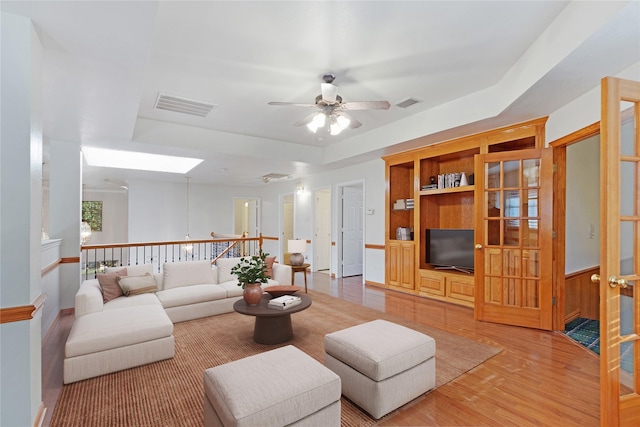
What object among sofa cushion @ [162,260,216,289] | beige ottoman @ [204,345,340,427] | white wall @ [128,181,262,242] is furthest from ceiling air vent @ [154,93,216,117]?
white wall @ [128,181,262,242]

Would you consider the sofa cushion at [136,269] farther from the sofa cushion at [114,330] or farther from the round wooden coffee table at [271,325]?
the round wooden coffee table at [271,325]

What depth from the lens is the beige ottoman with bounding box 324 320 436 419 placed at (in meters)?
2.06

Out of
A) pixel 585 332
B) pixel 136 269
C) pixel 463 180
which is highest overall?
pixel 463 180

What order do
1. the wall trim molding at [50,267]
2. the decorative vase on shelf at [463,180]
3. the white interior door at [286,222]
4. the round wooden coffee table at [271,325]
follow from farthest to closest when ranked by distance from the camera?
the white interior door at [286,222], the decorative vase on shelf at [463,180], the wall trim molding at [50,267], the round wooden coffee table at [271,325]

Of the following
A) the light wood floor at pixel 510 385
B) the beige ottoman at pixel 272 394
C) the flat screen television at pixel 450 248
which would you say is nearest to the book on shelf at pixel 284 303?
the beige ottoman at pixel 272 394

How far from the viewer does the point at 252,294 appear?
3332 millimetres

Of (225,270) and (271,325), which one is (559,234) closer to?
(271,325)

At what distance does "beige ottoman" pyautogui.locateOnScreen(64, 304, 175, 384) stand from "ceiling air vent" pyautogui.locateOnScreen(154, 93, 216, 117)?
101 inches

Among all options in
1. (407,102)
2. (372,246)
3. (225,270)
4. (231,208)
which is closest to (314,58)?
(407,102)

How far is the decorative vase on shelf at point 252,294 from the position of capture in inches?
131

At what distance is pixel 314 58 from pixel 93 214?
11.5 m

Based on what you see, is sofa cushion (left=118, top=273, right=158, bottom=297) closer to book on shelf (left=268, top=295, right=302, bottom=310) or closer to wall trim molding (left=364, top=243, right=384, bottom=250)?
book on shelf (left=268, top=295, right=302, bottom=310)

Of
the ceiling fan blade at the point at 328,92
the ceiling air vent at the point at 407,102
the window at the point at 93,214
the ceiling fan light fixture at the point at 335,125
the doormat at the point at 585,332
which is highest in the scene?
the ceiling air vent at the point at 407,102

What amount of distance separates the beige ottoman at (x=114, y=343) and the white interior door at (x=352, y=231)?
4.70 metres
